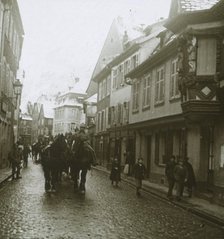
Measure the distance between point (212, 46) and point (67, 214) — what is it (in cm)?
981

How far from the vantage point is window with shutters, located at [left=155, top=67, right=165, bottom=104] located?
2644cm

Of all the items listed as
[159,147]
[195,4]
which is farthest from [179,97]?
[159,147]

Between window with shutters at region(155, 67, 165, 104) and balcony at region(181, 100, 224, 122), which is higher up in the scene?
window with shutters at region(155, 67, 165, 104)

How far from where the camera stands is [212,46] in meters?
18.8

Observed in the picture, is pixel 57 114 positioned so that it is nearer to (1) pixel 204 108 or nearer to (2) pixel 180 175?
(1) pixel 204 108

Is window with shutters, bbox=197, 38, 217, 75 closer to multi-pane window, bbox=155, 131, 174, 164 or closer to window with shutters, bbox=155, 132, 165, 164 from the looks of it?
multi-pane window, bbox=155, 131, 174, 164

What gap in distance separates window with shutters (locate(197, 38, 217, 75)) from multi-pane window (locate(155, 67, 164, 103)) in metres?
7.22

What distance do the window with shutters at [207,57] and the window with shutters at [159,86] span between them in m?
7.22

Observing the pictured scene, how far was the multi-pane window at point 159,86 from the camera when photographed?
26.5 m

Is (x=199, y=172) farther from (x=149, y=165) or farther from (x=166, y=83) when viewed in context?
(x=149, y=165)

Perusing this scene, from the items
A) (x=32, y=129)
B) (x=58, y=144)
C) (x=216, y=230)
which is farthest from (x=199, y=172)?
(x=32, y=129)

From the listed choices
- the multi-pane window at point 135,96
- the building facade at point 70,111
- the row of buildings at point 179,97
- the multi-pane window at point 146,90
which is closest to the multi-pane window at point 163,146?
the row of buildings at point 179,97

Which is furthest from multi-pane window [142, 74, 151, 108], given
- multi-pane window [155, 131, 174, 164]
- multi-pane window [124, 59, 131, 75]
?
multi-pane window [124, 59, 131, 75]

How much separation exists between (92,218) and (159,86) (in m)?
16.3
